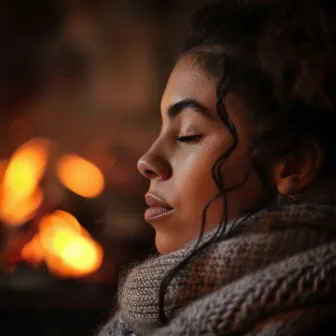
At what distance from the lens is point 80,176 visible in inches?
30.7

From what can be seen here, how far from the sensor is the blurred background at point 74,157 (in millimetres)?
761

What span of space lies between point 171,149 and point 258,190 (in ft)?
0.37

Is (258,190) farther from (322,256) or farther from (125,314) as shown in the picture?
(125,314)

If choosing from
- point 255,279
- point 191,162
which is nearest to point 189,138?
point 191,162

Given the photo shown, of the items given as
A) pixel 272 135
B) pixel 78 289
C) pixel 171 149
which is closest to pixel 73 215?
pixel 78 289

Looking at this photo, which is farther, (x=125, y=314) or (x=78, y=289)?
(x=78, y=289)

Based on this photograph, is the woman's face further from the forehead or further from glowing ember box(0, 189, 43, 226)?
glowing ember box(0, 189, 43, 226)

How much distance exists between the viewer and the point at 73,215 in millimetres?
774

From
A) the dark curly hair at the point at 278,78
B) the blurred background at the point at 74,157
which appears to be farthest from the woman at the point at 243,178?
the blurred background at the point at 74,157

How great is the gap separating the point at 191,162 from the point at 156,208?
7 cm

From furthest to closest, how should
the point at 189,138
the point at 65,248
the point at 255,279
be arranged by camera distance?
the point at 65,248 < the point at 189,138 < the point at 255,279

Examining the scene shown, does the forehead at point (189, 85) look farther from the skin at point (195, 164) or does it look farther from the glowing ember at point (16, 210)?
the glowing ember at point (16, 210)

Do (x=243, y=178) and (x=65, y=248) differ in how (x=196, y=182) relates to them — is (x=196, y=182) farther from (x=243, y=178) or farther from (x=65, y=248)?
(x=65, y=248)

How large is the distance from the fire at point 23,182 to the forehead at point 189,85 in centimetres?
21
